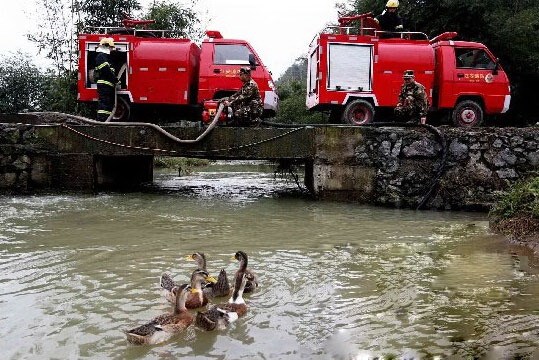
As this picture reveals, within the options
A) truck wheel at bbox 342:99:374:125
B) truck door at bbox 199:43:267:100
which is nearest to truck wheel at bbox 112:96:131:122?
truck door at bbox 199:43:267:100

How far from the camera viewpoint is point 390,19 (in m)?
14.6

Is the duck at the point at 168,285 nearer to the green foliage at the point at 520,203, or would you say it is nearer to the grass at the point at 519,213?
the grass at the point at 519,213

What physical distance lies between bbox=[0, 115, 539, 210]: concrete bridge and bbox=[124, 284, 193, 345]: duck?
7.33 metres

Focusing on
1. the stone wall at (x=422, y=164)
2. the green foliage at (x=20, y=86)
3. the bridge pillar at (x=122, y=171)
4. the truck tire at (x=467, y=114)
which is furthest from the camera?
the green foliage at (x=20, y=86)

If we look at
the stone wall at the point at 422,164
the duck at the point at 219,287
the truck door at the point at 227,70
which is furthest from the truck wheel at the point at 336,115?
the duck at the point at 219,287

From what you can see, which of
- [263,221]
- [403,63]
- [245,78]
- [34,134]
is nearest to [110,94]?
[34,134]

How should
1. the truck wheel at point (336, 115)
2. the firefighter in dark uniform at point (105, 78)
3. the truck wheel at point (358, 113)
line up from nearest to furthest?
the firefighter in dark uniform at point (105, 78), the truck wheel at point (358, 113), the truck wheel at point (336, 115)

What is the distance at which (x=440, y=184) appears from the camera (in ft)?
37.3

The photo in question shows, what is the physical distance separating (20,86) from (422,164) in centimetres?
2119

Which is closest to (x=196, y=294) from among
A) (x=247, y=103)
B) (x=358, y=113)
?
(x=247, y=103)

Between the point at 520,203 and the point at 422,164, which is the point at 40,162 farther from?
the point at 520,203

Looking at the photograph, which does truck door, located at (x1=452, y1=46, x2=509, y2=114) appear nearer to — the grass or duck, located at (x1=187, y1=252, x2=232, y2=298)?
the grass

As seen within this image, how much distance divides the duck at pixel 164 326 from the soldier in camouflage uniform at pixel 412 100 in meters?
8.73

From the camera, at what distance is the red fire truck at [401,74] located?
13.6 metres
